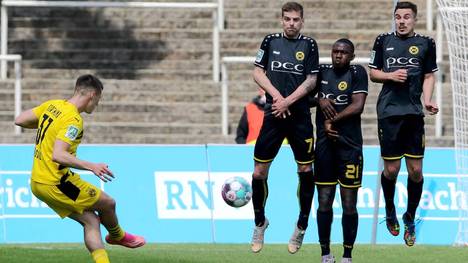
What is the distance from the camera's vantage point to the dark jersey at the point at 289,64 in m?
16.0

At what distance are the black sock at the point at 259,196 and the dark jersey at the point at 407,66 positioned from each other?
153cm

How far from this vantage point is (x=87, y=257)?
56.3 feet

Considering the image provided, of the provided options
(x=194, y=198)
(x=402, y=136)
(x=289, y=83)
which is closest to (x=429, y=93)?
(x=402, y=136)

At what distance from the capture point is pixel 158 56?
26.9 meters

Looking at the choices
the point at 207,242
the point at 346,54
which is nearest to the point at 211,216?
the point at 207,242

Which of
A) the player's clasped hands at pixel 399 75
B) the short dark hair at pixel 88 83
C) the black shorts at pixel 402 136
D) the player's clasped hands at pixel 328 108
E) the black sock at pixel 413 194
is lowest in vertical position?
the black sock at pixel 413 194

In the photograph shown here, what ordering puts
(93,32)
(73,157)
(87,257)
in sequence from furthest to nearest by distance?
(93,32) < (87,257) < (73,157)

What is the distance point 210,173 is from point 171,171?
1.84 feet

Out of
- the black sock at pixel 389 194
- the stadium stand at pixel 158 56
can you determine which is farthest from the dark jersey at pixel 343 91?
the stadium stand at pixel 158 56

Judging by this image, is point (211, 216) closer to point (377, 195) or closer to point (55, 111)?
point (377, 195)

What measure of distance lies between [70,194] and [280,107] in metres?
2.36

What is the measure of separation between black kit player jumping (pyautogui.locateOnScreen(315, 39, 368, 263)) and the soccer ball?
472 centimetres

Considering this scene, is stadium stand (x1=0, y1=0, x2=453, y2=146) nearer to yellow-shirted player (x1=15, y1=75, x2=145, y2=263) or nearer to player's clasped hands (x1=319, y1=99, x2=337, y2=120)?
player's clasped hands (x1=319, y1=99, x2=337, y2=120)

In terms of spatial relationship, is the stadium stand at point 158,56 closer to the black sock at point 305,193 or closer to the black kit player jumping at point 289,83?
the black sock at point 305,193
